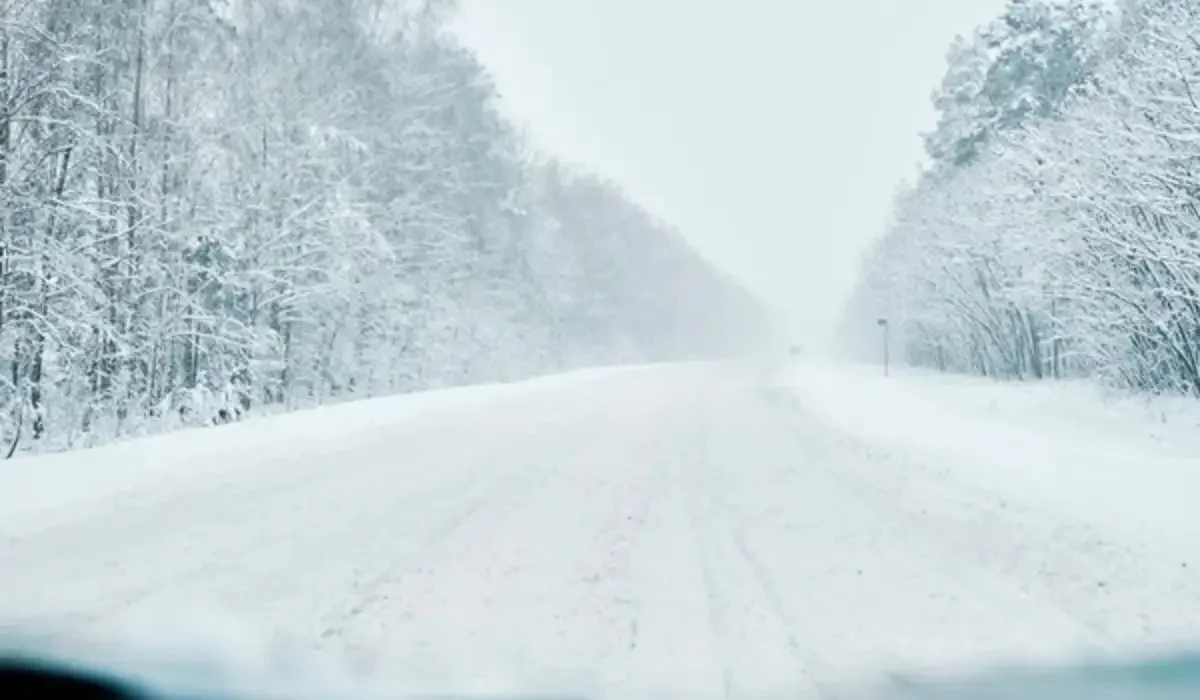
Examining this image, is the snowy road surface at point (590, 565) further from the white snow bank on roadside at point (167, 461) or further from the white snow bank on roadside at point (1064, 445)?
the white snow bank on roadside at point (1064, 445)

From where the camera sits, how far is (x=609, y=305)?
59781 millimetres

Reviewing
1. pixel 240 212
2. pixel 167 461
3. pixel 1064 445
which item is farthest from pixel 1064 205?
pixel 240 212

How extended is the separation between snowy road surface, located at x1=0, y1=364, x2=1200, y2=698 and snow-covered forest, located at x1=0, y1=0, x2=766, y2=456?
3.72 metres

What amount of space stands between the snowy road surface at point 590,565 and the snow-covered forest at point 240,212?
3.72m

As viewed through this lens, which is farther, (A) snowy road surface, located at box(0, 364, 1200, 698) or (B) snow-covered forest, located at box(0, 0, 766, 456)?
(B) snow-covered forest, located at box(0, 0, 766, 456)

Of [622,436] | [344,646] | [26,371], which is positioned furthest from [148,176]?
[344,646]

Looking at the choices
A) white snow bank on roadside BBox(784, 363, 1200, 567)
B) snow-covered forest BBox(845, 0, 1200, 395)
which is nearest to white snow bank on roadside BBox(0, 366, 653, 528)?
white snow bank on roadside BBox(784, 363, 1200, 567)

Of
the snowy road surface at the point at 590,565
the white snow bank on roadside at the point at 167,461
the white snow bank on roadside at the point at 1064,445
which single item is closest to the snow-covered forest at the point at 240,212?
the white snow bank on roadside at the point at 167,461

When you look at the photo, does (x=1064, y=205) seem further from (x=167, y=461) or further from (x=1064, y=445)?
(x=167, y=461)

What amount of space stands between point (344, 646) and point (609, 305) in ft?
183

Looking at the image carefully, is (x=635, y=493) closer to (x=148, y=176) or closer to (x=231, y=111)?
(x=148, y=176)

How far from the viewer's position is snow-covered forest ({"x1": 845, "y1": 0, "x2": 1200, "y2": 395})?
14.2 meters

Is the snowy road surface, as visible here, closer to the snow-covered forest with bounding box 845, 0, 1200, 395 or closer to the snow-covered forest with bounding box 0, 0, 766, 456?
the snow-covered forest with bounding box 0, 0, 766, 456

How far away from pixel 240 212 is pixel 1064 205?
17228 millimetres
